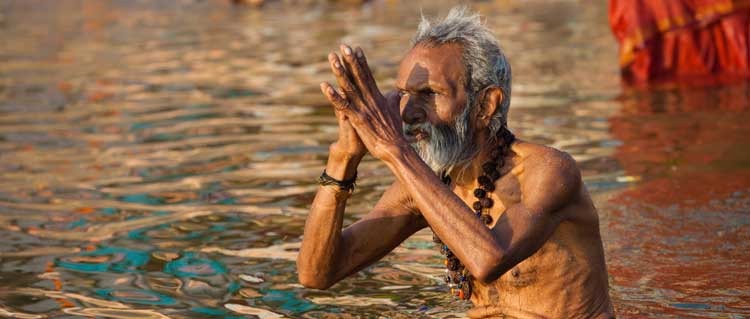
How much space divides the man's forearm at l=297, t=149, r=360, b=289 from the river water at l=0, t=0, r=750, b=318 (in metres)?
1.01

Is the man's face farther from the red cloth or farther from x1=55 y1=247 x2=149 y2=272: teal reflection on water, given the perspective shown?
the red cloth

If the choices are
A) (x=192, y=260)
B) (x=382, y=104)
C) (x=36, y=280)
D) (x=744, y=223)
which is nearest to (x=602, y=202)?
(x=744, y=223)

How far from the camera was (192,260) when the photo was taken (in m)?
6.65

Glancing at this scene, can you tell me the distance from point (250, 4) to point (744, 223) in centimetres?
2839

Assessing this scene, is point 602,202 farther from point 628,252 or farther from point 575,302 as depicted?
point 575,302

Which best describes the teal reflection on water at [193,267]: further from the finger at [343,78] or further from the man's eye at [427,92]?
the finger at [343,78]

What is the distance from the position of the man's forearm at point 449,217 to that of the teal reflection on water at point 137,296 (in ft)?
7.00

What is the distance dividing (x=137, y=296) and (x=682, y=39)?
28.4 ft

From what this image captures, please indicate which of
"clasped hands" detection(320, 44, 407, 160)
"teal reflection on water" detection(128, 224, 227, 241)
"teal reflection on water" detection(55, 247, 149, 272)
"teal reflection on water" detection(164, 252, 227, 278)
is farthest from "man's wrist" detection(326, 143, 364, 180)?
"teal reflection on water" detection(128, 224, 227, 241)

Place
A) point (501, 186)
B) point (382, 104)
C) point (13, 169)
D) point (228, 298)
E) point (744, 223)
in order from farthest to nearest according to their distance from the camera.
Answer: point (13, 169) → point (744, 223) → point (228, 298) → point (501, 186) → point (382, 104)

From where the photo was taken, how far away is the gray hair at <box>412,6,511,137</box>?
422 centimetres

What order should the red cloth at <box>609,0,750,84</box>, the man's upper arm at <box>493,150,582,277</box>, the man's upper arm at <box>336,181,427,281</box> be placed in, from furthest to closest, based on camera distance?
the red cloth at <box>609,0,750,84</box> → the man's upper arm at <box>336,181,427,281</box> → the man's upper arm at <box>493,150,582,277</box>

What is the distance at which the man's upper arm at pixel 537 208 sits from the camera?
4.07 m

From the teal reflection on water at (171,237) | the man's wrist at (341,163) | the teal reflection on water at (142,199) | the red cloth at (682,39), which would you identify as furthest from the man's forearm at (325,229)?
the red cloth at (682,39)
